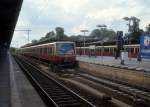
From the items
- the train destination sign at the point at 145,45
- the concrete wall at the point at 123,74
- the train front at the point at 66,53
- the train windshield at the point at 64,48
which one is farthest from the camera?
the train windshield at the point at 64,48

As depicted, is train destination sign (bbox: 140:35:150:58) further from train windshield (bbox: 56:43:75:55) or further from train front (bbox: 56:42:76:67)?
train windshield (bbox: 56:43:75:55)

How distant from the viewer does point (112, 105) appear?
13.2 meters

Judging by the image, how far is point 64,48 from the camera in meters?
35.7

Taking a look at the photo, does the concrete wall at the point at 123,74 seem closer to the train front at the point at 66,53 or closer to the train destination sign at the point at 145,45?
the train destination sign at the point at 145,45

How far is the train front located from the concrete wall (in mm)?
2322

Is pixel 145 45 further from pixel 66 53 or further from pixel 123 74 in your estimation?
pixel 66 53

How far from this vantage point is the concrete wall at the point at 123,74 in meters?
21.5

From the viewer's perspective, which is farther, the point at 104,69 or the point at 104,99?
the point at 104,69

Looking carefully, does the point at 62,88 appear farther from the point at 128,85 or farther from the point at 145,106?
the point at 145,106

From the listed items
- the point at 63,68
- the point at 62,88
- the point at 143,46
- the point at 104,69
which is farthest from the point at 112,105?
the point at 63,68

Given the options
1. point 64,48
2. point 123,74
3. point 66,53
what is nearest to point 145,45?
point 123,74

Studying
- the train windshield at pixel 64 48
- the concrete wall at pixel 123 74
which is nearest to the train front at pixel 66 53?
the train windshield at pixel 64 48

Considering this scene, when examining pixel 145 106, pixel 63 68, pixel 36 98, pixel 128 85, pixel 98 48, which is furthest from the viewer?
pixel 98 48

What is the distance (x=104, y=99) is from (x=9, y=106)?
11.5ft
